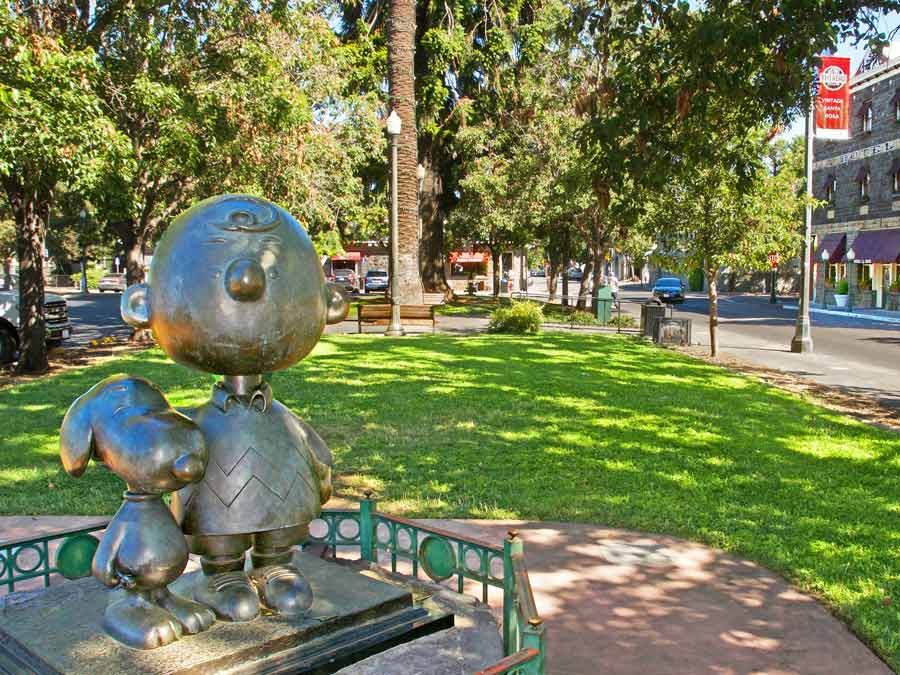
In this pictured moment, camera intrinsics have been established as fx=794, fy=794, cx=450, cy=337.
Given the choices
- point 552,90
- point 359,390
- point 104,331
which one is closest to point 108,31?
point 359,390

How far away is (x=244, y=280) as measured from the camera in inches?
109

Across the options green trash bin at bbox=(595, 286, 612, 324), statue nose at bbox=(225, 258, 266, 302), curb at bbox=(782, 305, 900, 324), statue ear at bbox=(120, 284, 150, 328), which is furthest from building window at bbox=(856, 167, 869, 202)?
statue ear at bbox=(120, 284, 150, 328)

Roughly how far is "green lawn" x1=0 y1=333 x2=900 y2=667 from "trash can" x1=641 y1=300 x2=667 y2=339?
6890mm

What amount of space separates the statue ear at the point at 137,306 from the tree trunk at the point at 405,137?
17.5m

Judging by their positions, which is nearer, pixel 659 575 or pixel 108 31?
pixel 659 575

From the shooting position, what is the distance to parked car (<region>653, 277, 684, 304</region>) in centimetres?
4259

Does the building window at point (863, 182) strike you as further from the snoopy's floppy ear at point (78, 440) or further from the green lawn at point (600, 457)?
the snoopy's floppy ear at point (78, 440)

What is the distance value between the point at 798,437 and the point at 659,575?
15.9ft

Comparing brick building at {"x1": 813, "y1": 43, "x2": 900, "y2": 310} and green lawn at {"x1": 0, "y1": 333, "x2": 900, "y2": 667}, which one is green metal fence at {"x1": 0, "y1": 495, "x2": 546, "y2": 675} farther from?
brick building at {"x1": 813, "y1": 43, "x2": 900, "y2": 310}

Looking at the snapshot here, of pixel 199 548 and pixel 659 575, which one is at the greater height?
pixel 199 548

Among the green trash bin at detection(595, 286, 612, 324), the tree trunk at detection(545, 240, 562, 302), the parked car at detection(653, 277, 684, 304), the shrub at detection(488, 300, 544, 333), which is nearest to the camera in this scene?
the shrub at detection(488, 300, 544, 333)

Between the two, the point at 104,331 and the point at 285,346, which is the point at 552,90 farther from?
the point at 285,346

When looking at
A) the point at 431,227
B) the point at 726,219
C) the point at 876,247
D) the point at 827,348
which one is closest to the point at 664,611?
the point at 726,219

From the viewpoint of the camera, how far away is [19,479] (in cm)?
707
